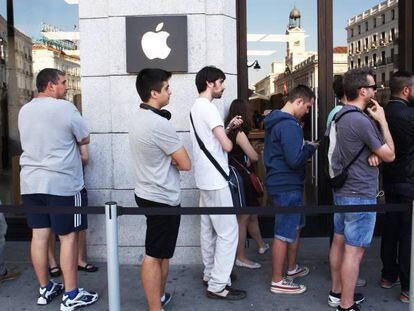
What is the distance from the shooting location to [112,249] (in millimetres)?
3242

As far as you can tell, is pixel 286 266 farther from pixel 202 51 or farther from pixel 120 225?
pixel 202 51

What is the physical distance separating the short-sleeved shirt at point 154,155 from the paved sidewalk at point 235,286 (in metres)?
1.06

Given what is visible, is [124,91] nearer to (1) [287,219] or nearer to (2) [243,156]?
(2) [243,156]

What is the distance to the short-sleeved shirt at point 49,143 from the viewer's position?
13.1ft

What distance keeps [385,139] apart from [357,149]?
21cm

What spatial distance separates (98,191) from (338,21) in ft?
11.1

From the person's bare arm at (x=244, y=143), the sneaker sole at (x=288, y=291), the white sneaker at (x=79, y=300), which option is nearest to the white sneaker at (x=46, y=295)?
the white sneaker at (x=79, y=300)

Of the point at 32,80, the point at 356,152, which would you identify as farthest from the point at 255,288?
the point at 32,80

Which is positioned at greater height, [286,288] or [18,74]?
[18,74]

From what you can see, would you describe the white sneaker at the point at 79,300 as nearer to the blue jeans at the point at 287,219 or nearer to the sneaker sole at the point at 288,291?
the sneaker sole at the point at 288,291

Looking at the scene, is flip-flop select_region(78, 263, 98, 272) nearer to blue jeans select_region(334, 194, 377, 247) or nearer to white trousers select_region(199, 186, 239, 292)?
white trousers select_region(199, 186, 239, 292)

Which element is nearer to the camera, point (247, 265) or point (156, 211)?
point (156, 211)

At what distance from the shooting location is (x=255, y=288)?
14.8 ft

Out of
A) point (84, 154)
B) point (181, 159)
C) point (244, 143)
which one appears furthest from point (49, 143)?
point (244, 143)
